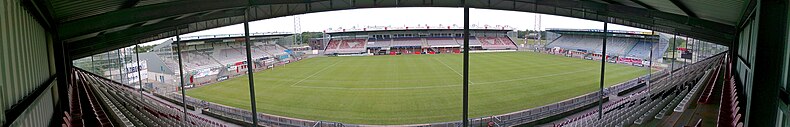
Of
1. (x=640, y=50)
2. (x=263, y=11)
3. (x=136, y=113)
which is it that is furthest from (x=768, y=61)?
(x=640, y=50)

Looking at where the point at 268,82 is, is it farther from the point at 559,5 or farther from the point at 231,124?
the point at 559,5

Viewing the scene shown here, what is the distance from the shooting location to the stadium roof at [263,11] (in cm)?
795

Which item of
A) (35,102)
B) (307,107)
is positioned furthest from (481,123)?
(35,102)

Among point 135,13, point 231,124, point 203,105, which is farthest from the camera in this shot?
point 203,105

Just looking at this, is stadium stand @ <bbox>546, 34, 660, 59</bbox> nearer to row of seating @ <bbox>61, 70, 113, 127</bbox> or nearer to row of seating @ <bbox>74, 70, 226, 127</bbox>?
row of seating @ <bbox>74, 70, 226, 127</bbox>

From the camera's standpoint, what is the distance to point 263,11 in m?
13.8

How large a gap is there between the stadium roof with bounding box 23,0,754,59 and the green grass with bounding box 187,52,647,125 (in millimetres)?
5633

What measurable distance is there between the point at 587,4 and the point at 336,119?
10.7 meters

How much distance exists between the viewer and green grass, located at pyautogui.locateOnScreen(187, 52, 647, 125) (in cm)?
1872

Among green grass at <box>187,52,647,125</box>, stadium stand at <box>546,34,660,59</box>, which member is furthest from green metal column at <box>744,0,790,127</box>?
stadium stand at <box>546,34,660,59</box>

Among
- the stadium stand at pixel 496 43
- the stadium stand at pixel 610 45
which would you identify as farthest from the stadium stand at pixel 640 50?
the stadium stand at pixel 496 43

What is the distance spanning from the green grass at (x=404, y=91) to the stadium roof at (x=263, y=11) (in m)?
5.63

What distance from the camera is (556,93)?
23188mm

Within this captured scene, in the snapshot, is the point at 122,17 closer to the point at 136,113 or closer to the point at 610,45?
the point at 136,113
